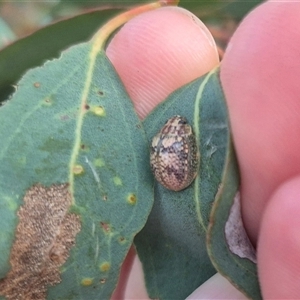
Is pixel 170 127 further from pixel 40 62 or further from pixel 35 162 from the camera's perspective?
pixel 40 62

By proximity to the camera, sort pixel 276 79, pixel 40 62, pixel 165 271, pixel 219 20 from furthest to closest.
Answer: pixel 219 20
pixel 40 62
pixel 165 271
pixel 276 79

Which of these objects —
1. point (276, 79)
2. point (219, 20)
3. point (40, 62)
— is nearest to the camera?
point (276, 79)

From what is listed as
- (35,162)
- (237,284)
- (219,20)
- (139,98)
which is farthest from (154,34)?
(219,20)

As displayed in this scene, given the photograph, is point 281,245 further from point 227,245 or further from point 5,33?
point 5,33

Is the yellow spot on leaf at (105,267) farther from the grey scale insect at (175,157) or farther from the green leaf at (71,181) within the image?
the grey scale insect at (175,157)

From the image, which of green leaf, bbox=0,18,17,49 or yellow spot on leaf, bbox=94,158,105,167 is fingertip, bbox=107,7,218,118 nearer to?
yellow spot on leaf, bbox=94,158,105,167

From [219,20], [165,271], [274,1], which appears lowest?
[165,271]

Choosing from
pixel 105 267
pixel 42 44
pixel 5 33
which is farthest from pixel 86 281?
pixel 5 33
